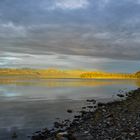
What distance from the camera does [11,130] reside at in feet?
70.4

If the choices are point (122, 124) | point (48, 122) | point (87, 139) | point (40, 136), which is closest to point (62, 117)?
point (48, 122)

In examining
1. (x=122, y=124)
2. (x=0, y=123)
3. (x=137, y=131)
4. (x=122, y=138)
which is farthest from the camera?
(x=0, y=123)

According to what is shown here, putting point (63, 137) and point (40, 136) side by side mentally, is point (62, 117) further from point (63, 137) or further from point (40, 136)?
point (63, 137)

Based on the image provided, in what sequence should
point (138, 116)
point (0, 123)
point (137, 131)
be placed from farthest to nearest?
1. point (0, 123)
2. point (138, 116)
3. point (137, 131)

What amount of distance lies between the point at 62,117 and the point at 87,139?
13123 millimetres

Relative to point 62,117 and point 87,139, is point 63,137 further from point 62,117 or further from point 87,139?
point 62,117

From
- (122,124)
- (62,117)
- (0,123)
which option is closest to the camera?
(122,124)

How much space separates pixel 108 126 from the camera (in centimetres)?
1841

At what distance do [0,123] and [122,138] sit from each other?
13527mm

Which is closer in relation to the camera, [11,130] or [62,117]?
[11,130]

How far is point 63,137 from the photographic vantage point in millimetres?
16656

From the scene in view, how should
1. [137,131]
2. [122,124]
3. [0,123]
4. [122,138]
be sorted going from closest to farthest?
[122,138], [137,131], [122,124], [0,123]

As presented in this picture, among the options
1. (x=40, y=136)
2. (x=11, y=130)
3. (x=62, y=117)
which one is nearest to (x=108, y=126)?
(x=40, y=136)

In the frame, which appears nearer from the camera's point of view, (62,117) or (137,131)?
(137,131)
